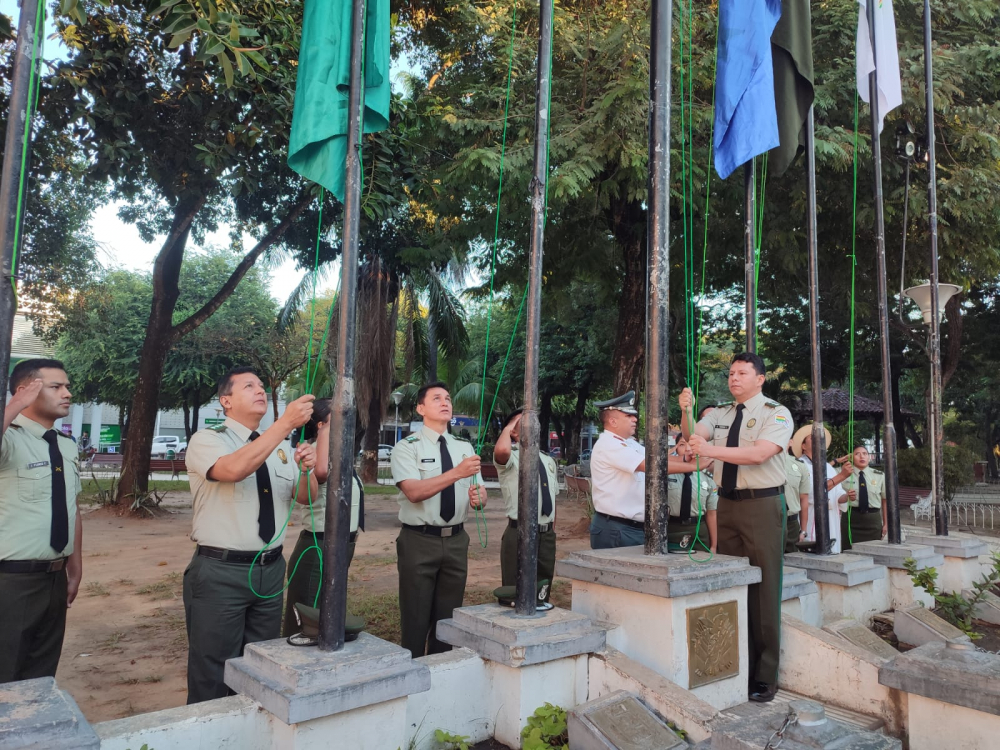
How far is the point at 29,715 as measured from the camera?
2.11 meters

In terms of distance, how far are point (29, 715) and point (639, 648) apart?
2.65 m

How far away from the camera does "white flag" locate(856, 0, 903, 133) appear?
714cm

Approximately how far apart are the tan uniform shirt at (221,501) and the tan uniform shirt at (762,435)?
264 cm

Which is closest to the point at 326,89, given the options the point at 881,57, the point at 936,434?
the point at 881,57

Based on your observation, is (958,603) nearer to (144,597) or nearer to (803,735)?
(803,735)

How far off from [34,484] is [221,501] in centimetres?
100

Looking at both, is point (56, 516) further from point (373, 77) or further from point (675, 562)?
point (675, 562)

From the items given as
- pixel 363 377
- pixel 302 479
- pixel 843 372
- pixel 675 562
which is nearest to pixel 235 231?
pixel 363 377

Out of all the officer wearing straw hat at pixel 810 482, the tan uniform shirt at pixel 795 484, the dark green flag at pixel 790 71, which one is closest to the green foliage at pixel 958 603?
the tan uniform shirt at pixel 795 484

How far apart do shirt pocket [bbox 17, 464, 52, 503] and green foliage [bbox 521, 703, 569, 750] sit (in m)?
2.65

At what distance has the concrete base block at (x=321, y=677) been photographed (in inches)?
96.3

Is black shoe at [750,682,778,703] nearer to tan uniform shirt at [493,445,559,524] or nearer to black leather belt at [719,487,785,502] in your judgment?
black leather belt at [719,487,785,502]

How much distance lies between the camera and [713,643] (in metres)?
3.71

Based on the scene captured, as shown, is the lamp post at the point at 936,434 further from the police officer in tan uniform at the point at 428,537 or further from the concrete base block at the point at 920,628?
the police officer in tan uniform at the point at 428,537
